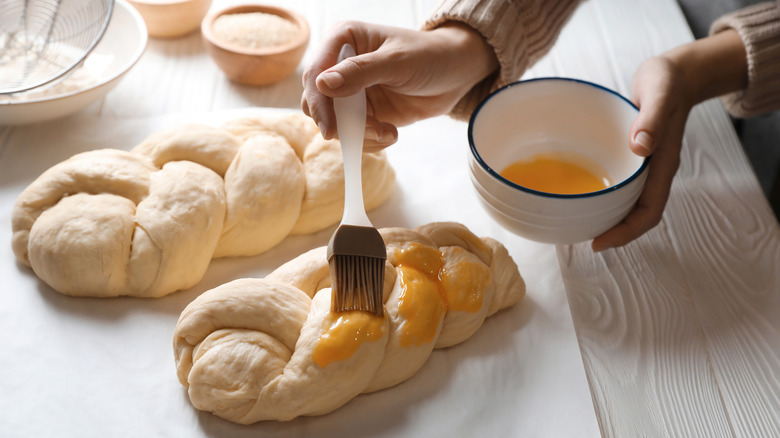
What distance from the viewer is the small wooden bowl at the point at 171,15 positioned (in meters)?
1.80

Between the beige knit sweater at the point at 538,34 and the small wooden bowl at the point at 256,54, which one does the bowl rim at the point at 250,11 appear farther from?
the beige knit sweater at the point at 538,34

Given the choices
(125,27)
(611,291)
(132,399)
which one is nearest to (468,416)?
(611,291)

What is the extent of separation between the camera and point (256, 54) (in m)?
1.67

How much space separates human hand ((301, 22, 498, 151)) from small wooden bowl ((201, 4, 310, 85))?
393 millimetres

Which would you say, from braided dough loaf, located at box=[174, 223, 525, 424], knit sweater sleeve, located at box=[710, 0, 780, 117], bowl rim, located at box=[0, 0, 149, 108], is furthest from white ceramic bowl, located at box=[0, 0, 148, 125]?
knit sweater sleeve, located at box=[710, 0, 780, 117]

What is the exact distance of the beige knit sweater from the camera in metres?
1.47

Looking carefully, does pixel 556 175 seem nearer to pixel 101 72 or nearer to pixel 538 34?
pixel 538 34

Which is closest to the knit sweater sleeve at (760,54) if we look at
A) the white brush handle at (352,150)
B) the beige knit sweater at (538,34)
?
the beige knit sweater at (538,34)

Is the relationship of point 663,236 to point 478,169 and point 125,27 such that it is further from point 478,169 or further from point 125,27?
point 125,27

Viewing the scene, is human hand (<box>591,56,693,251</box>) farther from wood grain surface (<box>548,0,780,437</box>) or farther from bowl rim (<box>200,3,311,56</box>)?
bowl rim (<box>200,3,311,56</box>)

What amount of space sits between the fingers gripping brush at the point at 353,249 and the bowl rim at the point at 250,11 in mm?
642

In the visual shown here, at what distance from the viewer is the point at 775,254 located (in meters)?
1.41

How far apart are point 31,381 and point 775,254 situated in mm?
1518

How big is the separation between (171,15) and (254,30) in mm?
297
